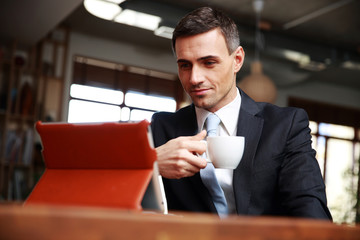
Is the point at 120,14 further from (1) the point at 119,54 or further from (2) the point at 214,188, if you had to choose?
(2) the point at 214,188

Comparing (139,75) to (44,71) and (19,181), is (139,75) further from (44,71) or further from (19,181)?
(19,181)

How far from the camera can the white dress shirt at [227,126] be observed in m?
1.32

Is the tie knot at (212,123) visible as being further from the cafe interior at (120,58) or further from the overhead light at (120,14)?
the overhead light at (120,14)

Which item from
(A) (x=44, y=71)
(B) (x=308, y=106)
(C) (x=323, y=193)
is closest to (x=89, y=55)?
(A) (x=44, y=71)

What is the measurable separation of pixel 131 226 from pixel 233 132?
1109 millimetres

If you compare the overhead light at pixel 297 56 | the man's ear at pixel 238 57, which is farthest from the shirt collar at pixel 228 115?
the overhead light at pixel 297 56

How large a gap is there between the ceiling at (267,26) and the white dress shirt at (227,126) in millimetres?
3166

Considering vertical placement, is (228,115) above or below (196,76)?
below

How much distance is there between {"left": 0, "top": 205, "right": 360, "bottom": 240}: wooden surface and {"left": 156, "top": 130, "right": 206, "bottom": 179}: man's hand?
54 cm

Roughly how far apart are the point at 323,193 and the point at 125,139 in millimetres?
672

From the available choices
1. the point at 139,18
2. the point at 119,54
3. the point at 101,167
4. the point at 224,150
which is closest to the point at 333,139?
the point at 119,54

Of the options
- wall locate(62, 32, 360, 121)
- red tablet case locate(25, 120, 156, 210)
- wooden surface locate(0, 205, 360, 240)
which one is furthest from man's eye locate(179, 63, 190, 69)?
wall locate(62, 32, 360, 121)

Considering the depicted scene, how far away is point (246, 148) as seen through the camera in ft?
4.46

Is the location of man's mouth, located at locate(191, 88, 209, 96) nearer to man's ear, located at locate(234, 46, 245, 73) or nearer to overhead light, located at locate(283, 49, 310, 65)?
man's ear, located at locate(234, 46, 245, 73)
